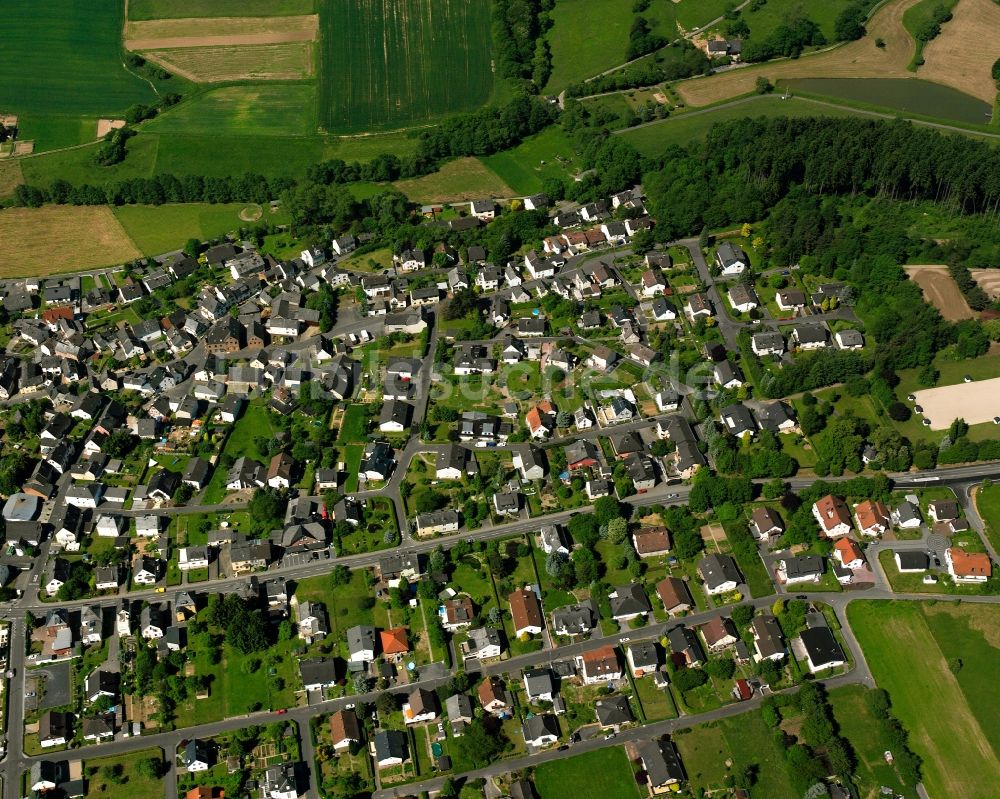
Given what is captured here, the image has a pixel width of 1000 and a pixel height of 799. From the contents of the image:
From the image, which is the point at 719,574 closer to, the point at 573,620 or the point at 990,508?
the point at 573,620

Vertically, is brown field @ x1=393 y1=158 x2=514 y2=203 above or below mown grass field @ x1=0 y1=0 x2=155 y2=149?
below

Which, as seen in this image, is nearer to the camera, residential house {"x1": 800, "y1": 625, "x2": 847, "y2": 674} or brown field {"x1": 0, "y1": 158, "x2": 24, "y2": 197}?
residential house {"x1": 800, "y1": 625, "x2": 847, "y2": 674}

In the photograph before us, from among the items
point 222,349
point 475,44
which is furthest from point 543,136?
point 222,349

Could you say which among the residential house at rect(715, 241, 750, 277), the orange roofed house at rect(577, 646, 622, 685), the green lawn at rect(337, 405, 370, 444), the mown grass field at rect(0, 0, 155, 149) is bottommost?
the orange roofed house at rect(577, 646, 622, 685)

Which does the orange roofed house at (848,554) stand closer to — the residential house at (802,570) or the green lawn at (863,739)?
the residential house at (802,570)

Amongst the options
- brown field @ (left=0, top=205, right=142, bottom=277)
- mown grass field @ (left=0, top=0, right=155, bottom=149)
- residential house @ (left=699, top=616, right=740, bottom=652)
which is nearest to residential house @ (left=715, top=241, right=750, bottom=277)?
residential house @ (left=699, top=616, right=740, bottom=652)

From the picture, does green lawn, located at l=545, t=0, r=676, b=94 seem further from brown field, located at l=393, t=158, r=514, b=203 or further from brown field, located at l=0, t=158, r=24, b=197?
brown field, located at l=0, t=158, r=24, b=197

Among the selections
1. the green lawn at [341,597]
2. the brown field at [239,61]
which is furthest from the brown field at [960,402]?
the brown field at [239,61]
